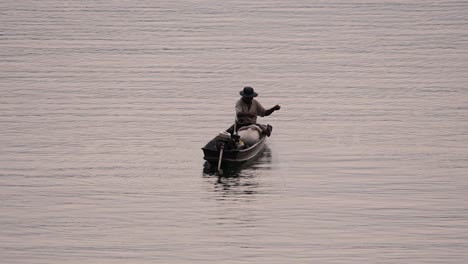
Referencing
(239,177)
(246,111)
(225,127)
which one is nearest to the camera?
(239,177)

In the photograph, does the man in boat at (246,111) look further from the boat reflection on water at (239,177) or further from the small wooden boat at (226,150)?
the small wooden boat at (226,150)

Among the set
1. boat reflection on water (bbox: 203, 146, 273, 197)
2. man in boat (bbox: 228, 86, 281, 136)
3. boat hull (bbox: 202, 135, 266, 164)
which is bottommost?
boat reflection on water (bbox: 203, 146, 273, 197)

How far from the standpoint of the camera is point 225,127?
165 ft

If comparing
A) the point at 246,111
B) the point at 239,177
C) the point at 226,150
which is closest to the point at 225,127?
the point at 246,111

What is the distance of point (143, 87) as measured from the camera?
59.1 meters

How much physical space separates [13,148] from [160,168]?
5.78 m

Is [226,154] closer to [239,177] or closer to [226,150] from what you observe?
[226,150]

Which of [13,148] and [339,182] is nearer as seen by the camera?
[339,182]

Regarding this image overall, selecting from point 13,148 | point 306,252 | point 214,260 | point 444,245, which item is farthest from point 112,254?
point 13,148

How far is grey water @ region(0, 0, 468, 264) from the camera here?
113 ft

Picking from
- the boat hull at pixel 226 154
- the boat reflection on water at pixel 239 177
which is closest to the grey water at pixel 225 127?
the boat reflection on water at pixel 239 177

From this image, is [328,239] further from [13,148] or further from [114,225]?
[13,148]

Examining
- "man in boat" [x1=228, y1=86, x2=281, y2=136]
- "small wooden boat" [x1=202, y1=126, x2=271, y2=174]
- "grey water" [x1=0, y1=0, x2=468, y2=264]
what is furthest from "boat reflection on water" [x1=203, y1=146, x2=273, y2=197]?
"man in boat" [x1=228, y1=86, x2=281, y2=136]

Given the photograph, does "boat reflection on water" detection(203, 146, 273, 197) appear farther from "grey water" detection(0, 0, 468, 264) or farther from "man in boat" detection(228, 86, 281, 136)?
"man in boat" detection(228, 86, 281, 136)
